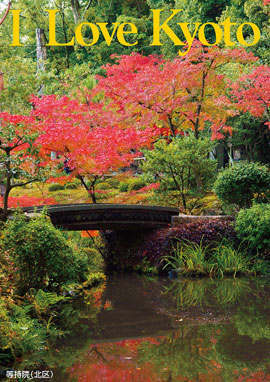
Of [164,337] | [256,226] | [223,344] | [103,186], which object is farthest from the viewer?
[103,186]

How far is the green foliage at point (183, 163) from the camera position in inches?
541

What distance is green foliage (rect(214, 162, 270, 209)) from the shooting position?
12.2m

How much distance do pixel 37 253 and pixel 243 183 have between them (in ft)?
20.1

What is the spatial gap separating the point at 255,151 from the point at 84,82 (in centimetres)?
686

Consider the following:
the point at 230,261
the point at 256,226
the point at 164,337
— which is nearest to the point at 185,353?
the point at 164,337

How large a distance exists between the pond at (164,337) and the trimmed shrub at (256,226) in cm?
179

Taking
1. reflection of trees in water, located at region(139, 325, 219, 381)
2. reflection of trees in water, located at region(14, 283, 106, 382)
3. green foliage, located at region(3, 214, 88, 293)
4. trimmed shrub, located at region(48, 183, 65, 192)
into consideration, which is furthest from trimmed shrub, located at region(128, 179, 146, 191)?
reflection of trees in water, located at region(139, 325, 219, 381)

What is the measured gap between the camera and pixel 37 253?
25.3 ft

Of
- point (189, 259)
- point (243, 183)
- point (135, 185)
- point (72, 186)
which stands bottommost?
point (189, 259)

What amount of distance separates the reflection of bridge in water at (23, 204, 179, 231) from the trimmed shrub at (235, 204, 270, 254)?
174cm

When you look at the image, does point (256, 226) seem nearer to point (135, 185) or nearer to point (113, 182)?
point (135, 185)

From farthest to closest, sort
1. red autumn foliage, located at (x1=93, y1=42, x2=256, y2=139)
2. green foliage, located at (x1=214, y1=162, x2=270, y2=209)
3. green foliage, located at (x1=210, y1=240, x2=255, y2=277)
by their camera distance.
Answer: red autumn foliage, located at (x1=93, y1=42, x2=256, y2=139) → green foliage, located at (x1=214, y1=162, x2=270, y2=209) → green foliage, located at (x1=210, y1=240, x2=255, y2=277)

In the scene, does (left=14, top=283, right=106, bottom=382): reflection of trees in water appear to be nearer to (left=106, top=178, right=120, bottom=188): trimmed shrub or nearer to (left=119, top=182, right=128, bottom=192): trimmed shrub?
(left=119, top=182, right=128, bottom=192): trimmed shrub

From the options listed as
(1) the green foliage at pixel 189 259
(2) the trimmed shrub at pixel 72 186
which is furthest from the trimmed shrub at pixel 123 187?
(1) the green foliage at pixel 189 259
